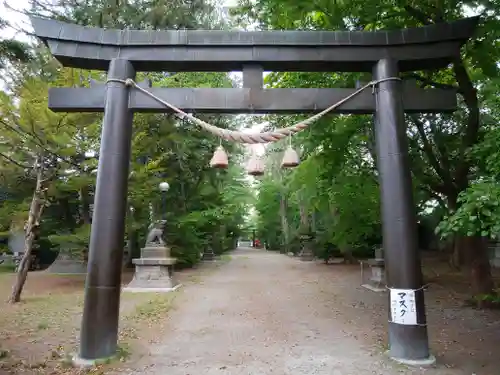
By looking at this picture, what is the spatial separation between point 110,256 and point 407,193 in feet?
13.6

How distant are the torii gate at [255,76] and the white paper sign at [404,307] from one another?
0.90 ft

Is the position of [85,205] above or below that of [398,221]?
above

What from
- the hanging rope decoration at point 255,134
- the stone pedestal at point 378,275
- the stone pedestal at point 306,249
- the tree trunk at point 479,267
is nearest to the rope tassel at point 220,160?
the hanging rope decoration at point 255,134

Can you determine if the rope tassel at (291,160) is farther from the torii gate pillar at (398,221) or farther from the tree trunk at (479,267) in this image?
the tree trunk at (479,267)

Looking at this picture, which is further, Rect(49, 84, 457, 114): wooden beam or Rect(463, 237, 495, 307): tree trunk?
Rect(463, 237, 495, 307): tree trunk

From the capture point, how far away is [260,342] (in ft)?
19.7

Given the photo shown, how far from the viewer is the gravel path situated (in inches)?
188

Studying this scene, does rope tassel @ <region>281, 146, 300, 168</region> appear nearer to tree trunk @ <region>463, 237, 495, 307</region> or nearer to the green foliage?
the green foliage

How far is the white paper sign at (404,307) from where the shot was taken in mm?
4848

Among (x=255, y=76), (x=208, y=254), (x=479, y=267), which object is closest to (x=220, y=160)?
(x=255, y=76)

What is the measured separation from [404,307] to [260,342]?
2387 mm

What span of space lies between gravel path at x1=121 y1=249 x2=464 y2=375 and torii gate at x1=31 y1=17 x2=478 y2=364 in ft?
2.85

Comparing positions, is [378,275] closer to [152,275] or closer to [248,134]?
[152,275]

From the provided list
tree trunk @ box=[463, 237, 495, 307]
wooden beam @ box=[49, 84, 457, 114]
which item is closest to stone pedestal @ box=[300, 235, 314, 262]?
tree trunk @ box=[463, 237, 495, 307]
